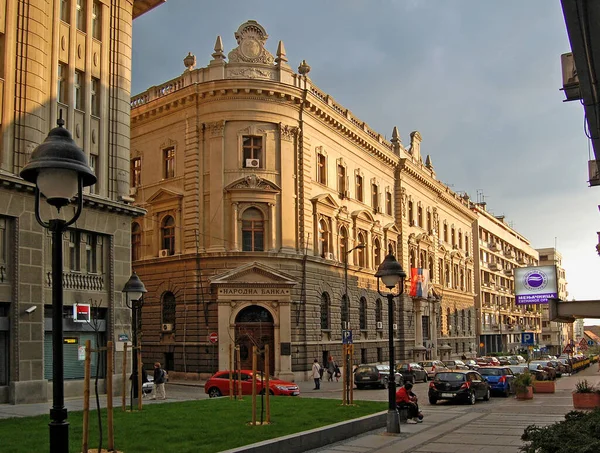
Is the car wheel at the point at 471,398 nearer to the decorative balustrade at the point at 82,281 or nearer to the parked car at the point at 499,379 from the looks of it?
the parked car at the point at 499,379

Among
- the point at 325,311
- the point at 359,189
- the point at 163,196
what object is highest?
the point at 359,189

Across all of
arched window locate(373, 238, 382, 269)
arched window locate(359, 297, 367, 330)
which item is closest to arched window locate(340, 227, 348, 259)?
arched window locate(359, 297, 367, 330)

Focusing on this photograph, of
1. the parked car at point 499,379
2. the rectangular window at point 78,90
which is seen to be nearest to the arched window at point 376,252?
the parked car at point 499,379

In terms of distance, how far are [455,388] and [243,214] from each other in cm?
1847

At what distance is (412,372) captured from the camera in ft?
145

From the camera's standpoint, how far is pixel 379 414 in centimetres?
2041

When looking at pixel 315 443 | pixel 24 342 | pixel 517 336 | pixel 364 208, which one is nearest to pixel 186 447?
pixel 315 443

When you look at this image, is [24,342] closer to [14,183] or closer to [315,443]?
[14,183]

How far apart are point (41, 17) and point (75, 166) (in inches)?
830

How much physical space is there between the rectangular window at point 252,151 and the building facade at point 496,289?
52686 millimetres

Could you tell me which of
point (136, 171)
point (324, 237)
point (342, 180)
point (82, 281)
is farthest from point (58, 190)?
point (342, 180)

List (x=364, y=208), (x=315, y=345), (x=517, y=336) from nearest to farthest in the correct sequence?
1. (x=315, y=345)
2. (x=364, y=208)
3. (x=517, y=336)

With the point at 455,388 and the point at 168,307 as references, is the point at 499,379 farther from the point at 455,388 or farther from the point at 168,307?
the point at 168,307

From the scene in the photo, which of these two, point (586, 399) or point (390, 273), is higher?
point (390, 273)
